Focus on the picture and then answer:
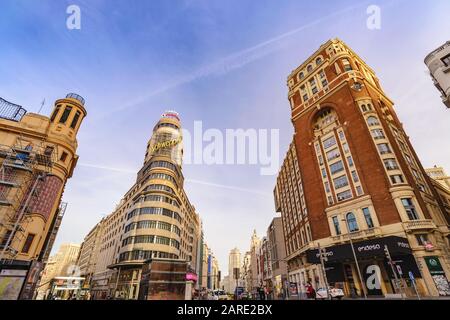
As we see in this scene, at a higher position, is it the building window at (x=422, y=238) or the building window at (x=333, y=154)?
the building window at (x=333, y=154)

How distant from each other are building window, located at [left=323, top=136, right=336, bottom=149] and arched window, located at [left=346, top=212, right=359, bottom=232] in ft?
43.5

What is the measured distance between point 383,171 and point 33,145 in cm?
4690

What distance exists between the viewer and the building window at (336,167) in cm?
3950

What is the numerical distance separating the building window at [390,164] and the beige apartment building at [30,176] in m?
44.3

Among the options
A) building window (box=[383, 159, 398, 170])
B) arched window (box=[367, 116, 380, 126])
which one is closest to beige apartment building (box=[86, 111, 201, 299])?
building window (box=[383, 159, 398, 170])

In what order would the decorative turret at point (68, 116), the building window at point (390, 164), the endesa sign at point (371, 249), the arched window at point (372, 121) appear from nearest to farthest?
the endesa sign at point (371, 249), the decorative turret at point (68, 116), the building window at point (390, 164), the arched window at point (372, 121)

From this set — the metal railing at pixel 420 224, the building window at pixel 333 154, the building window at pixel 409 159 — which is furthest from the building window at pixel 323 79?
the metal railing at pixel 420 224

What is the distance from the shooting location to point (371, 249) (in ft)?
93.8

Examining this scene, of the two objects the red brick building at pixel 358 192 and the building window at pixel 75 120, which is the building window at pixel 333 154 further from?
the building window at pixel 75 120

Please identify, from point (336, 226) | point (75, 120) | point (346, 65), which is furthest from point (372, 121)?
point (75, 120)

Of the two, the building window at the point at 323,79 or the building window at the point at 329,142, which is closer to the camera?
the building window at the point at 329,142

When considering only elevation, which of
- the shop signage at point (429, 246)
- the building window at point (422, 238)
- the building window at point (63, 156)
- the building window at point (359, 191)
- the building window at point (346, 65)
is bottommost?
the shop signage at point (429, 246)

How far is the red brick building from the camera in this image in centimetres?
2839

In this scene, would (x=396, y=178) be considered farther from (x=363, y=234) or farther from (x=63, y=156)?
(x=63, y=156)
